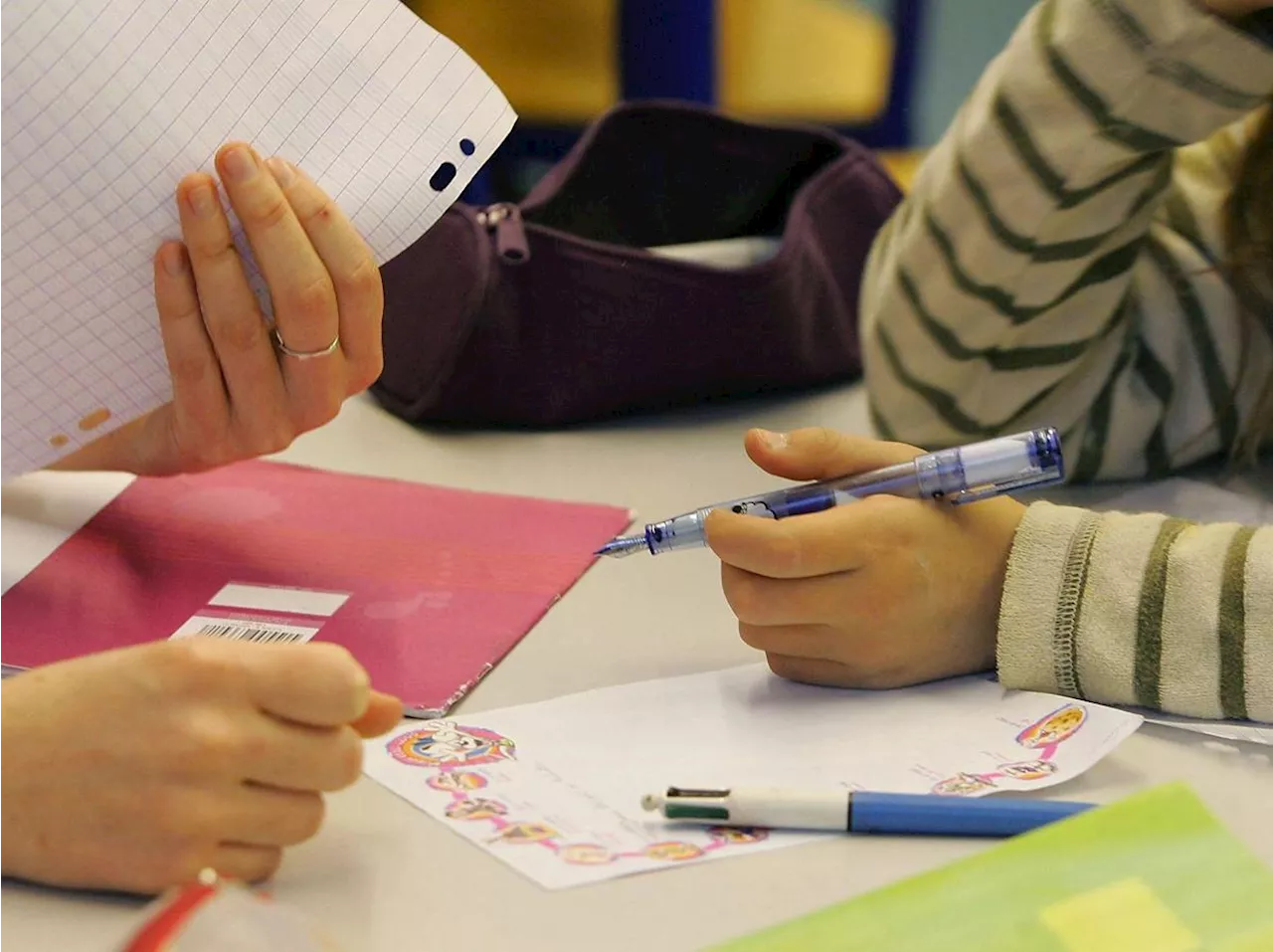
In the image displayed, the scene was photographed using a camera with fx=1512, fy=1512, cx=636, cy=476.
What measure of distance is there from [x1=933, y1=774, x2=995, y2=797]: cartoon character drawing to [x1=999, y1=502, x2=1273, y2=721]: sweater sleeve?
0.07m

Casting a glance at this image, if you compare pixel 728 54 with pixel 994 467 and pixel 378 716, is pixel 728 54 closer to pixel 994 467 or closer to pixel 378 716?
pixel 994 467

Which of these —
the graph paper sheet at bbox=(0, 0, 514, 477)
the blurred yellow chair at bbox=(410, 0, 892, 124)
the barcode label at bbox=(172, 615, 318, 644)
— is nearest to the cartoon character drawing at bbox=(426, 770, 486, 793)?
the barcode label at bbox=(172, 615, 318, 644)

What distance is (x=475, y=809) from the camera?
47 centimetres

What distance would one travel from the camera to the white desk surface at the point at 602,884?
411 mm

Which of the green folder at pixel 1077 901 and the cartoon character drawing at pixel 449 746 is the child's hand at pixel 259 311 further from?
the green folder at pixel 1077 901

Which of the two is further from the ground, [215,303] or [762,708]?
[215,303]

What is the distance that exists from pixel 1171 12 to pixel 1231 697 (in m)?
0.32

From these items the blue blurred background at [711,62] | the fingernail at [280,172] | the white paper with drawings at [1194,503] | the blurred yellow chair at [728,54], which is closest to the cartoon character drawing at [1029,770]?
the white paper with drawings at [1194,503]

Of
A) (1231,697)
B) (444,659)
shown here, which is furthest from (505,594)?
(1231,697)

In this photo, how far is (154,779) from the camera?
0.42m

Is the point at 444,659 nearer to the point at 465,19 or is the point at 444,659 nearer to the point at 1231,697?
the point at 1231,697

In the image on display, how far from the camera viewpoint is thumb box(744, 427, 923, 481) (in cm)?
58

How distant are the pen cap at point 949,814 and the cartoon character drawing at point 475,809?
11 cm

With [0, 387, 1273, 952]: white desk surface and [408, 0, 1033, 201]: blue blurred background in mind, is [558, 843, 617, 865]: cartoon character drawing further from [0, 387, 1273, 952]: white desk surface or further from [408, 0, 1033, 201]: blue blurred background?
A: [408, 0, 1033, 201]: blue blurred background
